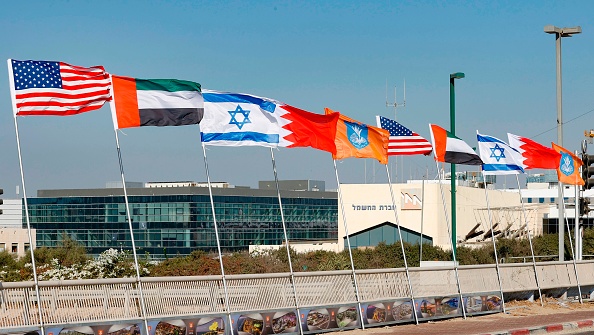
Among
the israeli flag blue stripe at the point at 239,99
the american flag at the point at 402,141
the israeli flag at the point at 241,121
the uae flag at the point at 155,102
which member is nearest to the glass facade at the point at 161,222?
the american flag at the point at 402,141

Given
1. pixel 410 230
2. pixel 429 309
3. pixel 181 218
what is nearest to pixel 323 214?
pixel 181 218

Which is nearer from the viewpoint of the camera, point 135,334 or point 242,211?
point 135,334

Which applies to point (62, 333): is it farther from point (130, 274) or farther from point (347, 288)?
point (130, 274)

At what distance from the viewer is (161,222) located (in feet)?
322

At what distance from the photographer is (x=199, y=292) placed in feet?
59.2

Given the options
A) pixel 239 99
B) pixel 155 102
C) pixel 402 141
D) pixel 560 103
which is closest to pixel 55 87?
pixel 155 102

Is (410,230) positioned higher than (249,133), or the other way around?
(249,133)

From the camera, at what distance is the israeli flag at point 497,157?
27.7 metres

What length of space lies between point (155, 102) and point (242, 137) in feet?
8.12

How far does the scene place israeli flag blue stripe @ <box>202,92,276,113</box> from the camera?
62.5 ft

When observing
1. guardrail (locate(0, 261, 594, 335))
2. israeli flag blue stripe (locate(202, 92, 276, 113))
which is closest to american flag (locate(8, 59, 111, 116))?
israeli flag blue stripe (locate(202, 92, 276, 113))

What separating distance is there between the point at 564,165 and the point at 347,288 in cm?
1274

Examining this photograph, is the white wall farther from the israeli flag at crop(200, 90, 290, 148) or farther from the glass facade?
the israeli flag at crop(200, 90, 290, 148)

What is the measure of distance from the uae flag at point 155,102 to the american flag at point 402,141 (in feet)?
22.5
